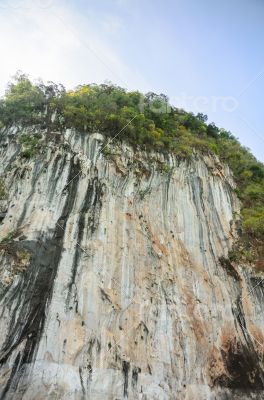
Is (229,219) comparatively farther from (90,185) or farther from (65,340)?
(65,340)

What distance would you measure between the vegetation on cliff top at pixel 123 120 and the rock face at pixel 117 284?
3.26 ft

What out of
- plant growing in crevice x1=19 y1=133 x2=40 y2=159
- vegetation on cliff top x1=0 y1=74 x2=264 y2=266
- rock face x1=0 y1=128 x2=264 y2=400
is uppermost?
vegetation on cliff top x1=0 y1=74 x2=264 y2=266

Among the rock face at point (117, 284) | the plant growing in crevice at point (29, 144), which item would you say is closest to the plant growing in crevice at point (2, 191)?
the rock face at point (117, 284)

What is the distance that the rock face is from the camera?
33.0 feet

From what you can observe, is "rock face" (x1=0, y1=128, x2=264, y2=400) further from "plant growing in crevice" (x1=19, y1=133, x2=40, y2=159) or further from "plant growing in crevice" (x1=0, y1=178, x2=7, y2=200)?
"plant growing in crevice" (x1=19, y1=133, x2=40, y2=159)

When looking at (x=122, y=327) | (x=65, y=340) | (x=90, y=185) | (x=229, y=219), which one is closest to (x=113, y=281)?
(x=122, y=327)

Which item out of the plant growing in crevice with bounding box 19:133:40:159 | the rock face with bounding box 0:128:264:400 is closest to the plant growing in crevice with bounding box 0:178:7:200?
the rock face with bounding box 0:128:264:400

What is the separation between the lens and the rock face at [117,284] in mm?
10070

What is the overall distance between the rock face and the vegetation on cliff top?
995 mm

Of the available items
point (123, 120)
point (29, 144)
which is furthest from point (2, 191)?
point (123, 120)

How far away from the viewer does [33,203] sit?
13.2 m

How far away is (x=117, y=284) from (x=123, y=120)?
27.2 feet

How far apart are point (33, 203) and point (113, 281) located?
13.4 feet

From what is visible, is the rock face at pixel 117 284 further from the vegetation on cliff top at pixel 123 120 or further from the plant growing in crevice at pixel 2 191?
the vegetation on cliff top at pixel 123 120
